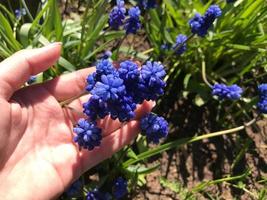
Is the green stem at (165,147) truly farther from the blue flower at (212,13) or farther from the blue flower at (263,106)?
the blue flower at (212,13)

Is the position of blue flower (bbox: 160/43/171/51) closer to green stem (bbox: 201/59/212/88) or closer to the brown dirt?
green stem (bbox: 201/59/212/88)

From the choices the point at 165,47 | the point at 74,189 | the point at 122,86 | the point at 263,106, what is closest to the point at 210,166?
the point at 263,106

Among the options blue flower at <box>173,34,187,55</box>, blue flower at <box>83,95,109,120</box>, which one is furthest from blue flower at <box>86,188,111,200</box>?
blue flower at <box>173,34,187,55</box>

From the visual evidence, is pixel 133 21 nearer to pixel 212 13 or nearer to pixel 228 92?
pixel 212 13

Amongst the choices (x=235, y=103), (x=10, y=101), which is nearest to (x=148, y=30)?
(x=235, y=103)

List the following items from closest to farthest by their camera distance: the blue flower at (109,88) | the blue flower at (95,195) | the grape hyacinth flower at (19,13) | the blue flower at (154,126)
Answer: the blue flower at (109,88) → the blue flower at (154,126) → the blue flower at (95,195) → the grape hyacinth flower at (19,13)

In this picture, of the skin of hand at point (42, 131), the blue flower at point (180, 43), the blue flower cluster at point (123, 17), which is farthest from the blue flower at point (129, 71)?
the blue flower at point (180, 43)

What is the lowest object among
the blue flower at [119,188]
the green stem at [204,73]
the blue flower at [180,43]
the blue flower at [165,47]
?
the blue flower at [119,188]
